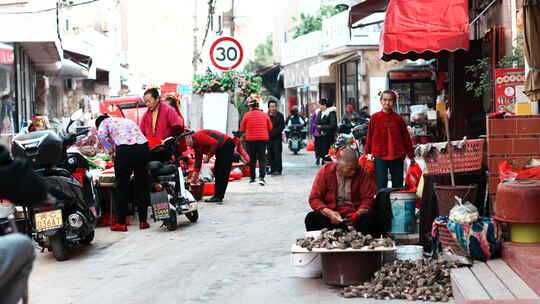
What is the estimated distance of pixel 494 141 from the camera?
8.60 m

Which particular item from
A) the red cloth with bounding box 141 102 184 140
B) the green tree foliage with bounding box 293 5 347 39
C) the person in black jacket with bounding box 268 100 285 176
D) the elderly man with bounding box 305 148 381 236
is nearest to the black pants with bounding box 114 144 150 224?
the red cloth with bounding box 141 102 184 140

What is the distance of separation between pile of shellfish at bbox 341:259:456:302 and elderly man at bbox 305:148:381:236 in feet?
2.43

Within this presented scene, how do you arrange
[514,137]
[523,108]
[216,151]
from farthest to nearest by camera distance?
[216,151]
[523,108]
[514,137]

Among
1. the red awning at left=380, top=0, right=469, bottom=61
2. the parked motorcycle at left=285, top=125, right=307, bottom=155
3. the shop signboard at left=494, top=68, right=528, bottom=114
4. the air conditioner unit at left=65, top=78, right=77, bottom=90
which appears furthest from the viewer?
the air conditioner unit at left=65, top=78, right=77, bottom=90

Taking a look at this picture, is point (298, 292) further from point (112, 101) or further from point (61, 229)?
point (112, 101)

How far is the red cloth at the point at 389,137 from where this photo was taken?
38.3ft

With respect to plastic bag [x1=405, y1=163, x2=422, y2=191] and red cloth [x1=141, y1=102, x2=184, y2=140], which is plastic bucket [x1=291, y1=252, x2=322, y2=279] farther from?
red cloth [x1=141, y1=102, x2=184, y2=140]

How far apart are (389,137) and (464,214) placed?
13.1 ft

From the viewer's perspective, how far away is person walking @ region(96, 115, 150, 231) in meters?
11.8

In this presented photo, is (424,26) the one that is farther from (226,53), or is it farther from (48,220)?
(48,220)

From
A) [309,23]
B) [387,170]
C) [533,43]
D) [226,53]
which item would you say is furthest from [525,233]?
[309,23]

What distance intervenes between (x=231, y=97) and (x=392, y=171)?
10488 millimetres

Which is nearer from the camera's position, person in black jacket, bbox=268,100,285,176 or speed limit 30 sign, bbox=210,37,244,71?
speed limit 30 sign, bbox=210,37,244,71

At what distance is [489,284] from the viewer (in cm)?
695
